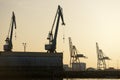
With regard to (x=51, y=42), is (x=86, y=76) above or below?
below

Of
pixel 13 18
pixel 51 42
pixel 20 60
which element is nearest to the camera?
pixel 20 60

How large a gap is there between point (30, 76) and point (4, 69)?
925cm

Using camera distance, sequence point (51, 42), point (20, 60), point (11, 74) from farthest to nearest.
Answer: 1. point (51, 42)
2. point (20, 60)
3. point (11, 74)

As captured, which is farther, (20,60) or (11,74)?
(20,60)

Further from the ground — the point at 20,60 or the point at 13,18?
the point at 13,18

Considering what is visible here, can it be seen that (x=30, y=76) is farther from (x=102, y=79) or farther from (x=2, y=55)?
(x=102, y=79)

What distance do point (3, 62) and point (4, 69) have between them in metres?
3.31

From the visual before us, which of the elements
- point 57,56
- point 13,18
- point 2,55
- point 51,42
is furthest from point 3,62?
point 13,18

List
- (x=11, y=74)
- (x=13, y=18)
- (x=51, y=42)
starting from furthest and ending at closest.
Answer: (x=13, y=18) → (x=51, y=42) → (x=11, y=74)

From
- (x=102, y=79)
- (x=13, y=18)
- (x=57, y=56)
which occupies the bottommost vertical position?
(x=102, y=79)

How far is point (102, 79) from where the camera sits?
514 ft

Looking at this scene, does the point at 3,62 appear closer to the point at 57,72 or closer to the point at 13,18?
the point at 57,72

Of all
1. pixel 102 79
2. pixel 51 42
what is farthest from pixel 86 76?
pixel 51 42

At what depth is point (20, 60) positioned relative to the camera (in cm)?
12888
